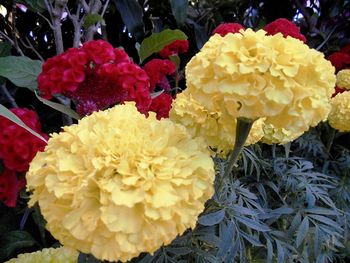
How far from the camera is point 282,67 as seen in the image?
47cm

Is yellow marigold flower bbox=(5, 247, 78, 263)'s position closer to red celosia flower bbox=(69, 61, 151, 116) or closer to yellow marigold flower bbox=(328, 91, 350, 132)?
red celosia flower bbox=(69, 61, 151, 116)

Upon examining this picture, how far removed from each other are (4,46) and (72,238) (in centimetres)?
104

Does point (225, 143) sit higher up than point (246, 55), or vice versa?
point (246, 55)

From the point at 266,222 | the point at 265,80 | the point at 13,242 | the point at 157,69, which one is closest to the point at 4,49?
the point at 157,69

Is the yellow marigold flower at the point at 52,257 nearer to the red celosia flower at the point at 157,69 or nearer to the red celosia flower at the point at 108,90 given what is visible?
the red celosia flower at the point at 108,90

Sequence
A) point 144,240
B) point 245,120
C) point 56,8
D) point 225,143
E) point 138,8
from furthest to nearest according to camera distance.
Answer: point 138,8 < point 56,8 < point 225,143 < point 245,120 < point 144,240

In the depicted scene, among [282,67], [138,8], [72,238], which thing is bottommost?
[138,8]

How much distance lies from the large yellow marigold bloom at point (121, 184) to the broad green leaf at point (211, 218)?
14 cm

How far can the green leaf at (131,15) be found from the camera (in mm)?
1610

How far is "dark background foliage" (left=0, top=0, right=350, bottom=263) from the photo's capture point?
68 centimetres

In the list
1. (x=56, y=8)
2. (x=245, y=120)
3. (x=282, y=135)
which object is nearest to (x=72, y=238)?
(x=245, y=120)

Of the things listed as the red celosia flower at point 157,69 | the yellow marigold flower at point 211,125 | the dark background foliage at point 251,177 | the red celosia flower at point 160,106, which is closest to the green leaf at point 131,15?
the dark background foliage at point 251,177

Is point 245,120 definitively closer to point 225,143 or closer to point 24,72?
point 225,143

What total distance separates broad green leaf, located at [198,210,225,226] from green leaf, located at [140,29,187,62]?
25.9 inches
